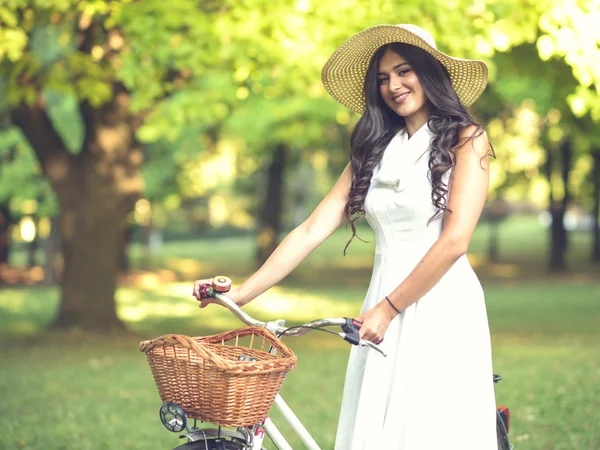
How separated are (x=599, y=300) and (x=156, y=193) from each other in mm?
12752

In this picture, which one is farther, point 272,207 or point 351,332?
point 272,207

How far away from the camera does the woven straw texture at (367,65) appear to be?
3.49 m

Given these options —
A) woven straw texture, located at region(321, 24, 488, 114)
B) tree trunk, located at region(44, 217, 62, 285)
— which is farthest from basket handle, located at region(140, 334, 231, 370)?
tree trunk, located at region(44, 217, 62, 285)

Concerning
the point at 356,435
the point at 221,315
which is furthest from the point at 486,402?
the point at 221,315

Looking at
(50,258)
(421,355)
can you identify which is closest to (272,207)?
(50,258)

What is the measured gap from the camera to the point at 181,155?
89.7 feet

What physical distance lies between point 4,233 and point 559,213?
1745 centimetres

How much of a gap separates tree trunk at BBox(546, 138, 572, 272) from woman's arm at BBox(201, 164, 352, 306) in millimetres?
25890

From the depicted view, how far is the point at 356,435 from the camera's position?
3.45 metres

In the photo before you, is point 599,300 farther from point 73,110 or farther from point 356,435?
point 356,435

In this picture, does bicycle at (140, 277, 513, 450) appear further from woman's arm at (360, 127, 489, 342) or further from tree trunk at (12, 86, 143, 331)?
tree trunk at (12, 86, 143, 331)

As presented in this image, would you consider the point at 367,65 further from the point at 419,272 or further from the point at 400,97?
the point at 419,272

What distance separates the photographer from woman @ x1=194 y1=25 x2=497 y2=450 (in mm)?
3350

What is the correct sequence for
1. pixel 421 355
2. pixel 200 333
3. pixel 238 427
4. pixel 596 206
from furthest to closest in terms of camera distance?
pixel 596 206
pixel 200 333
pixel 421 355
pixel 238 427
